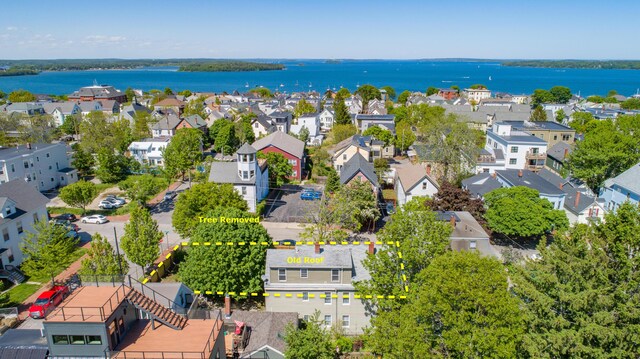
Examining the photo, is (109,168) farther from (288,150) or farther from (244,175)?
(288,150)

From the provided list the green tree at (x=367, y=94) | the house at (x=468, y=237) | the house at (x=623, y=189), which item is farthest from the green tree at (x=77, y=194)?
the green tree at (x=367, y=94)

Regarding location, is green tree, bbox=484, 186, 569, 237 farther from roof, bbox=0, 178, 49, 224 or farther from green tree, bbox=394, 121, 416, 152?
roof, bbox=0, 178, 49, 224

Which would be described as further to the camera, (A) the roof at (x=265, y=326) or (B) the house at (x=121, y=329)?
(A) the roof at (x=265, y=326)

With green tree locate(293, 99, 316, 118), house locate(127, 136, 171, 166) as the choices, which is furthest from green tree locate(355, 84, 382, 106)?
house locate(127, 136, 171, 166)

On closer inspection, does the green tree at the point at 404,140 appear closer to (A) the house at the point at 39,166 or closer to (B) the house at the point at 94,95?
(A) the house at the point at 39,166

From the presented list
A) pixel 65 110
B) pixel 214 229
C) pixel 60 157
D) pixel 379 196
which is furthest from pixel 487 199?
pixel 65 110
